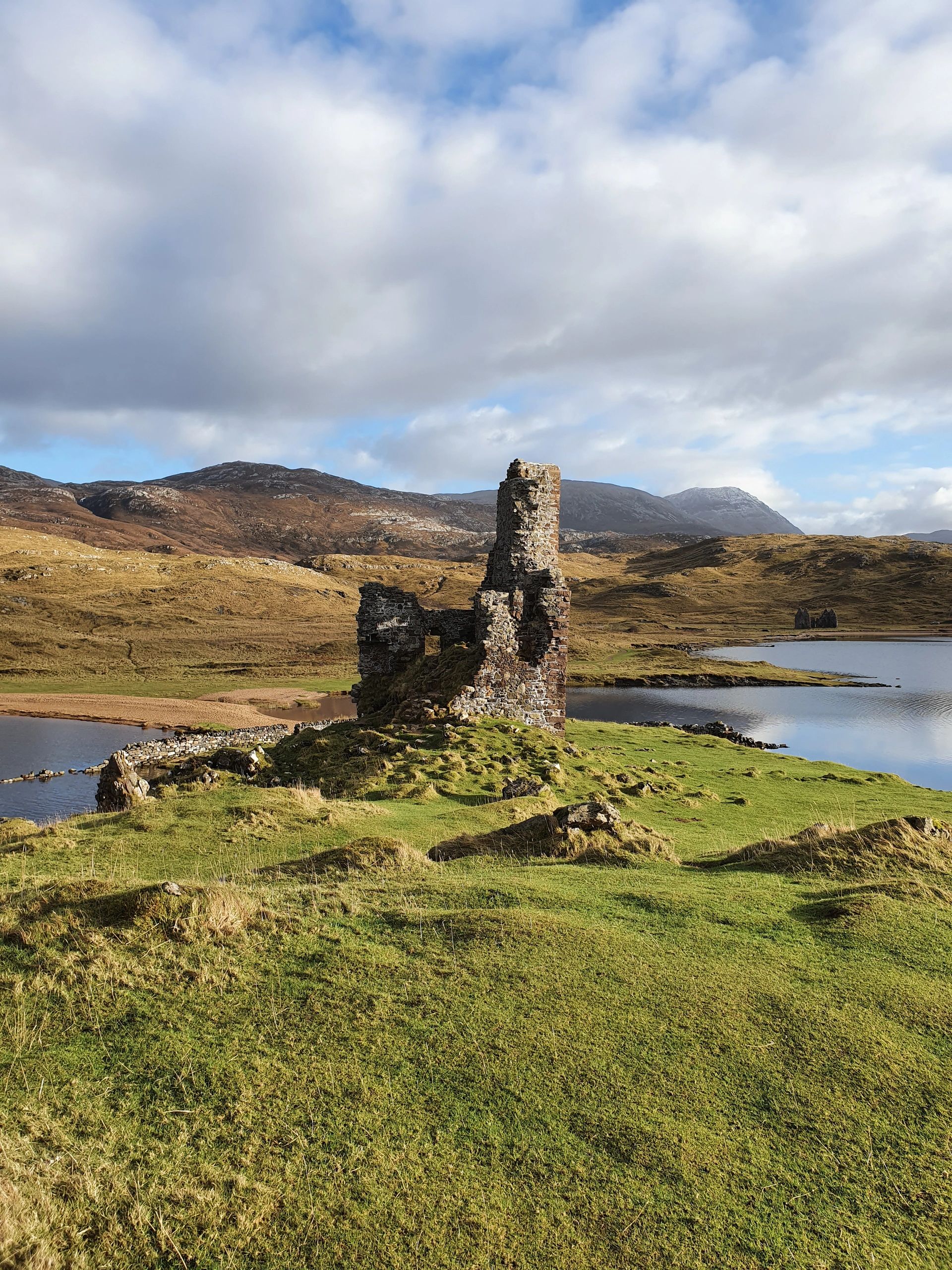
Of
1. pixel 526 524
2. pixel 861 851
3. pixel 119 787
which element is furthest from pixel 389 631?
pixel 861 851

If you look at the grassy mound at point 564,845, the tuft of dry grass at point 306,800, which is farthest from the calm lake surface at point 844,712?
the tuft of dry grass at point 306,800

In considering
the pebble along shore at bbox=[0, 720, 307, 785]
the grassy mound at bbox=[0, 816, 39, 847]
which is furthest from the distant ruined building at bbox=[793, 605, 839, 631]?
the grassy mound at bbox=[0, 816, 39, 847]

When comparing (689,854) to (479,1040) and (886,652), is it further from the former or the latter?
(886,652)

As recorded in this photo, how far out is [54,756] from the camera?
127ft

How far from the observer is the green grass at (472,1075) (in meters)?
4.15

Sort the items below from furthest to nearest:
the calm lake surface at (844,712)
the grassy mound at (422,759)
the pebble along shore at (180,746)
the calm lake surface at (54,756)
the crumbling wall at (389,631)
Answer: the calm lake surface at (844,712) < the pebble along shore at (180,746) < the calm lake surface at (54,756) < the crumbling wall at (389,631) < the grassy mound at (422,759)

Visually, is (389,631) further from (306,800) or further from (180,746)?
(180,746)

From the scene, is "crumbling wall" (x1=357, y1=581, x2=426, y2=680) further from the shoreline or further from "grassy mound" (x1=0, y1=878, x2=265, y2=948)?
the shoreline

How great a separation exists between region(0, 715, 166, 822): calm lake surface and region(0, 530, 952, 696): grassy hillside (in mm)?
14650

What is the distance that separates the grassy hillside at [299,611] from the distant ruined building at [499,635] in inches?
1657

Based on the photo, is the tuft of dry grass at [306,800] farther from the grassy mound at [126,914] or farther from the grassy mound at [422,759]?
the grassy mound at [126,914]

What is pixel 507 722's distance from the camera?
22.3 metres

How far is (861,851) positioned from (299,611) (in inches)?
5069

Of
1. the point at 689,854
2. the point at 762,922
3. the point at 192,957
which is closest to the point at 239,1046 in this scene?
the point at 192,957
